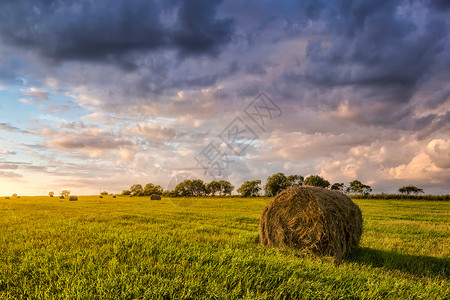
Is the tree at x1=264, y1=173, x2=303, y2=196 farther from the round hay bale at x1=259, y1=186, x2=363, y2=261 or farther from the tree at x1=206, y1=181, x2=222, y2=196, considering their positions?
the round hay bale at x1=259, y1=186, x2=363, y2=261

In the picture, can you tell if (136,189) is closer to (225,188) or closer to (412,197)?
(225,188)

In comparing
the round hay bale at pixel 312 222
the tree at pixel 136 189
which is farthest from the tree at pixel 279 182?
the round hay bale at pixel 312 222

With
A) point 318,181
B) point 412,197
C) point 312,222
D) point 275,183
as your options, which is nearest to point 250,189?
point 275,183

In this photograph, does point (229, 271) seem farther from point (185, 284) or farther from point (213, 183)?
point (213, 183)

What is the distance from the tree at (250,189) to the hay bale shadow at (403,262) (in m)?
72.0

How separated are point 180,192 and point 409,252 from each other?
35763mm

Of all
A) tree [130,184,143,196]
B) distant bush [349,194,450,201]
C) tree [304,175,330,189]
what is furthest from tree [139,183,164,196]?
distant bush [349,194,450,201]

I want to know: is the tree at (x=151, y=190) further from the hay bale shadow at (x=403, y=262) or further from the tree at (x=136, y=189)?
the hay bale shadow at (x=403, y=262)

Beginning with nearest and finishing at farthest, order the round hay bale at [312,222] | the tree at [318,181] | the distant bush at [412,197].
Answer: the round hay bale at [312,222] → the distant bush at [412,197] → the tree at [318,181]

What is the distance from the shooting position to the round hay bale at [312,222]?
26.2 feet

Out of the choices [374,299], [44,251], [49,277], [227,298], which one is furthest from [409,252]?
[44,251]

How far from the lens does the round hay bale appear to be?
26.2 feet

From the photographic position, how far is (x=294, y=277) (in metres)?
4.83

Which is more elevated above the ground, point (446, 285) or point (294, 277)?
point (294, 277)
